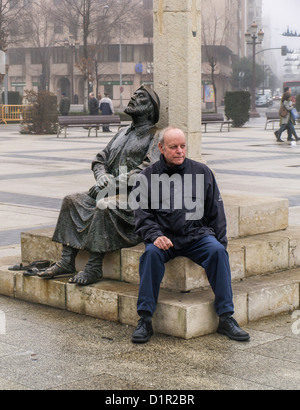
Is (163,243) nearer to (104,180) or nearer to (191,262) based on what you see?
(191,262)

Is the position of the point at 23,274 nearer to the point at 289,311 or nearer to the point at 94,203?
the point at 94,203

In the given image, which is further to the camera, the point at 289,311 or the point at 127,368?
the point at 289,311

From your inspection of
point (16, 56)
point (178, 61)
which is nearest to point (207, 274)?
point (178, 61)

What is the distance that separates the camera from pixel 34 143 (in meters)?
23.5

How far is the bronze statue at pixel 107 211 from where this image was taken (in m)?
5.72

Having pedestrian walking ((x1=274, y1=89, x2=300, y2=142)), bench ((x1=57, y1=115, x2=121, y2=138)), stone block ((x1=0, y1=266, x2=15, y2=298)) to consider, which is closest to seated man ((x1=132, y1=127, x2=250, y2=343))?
stone block ((x1=0, y1=266, x2=15, y2=298))

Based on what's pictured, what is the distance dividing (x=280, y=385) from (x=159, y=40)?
334cm

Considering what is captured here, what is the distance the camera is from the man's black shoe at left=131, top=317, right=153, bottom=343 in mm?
4988

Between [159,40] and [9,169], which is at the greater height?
[159,40]

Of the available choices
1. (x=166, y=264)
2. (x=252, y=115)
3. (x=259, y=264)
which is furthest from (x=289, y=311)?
(x=252, y=115)

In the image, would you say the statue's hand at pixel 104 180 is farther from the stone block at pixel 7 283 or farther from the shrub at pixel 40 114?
the shrub at pixel 40 114

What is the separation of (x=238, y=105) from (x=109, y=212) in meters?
26.8

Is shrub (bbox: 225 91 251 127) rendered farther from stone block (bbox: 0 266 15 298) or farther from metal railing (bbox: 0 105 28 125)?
stone block (bbox: 0 266 15 298)

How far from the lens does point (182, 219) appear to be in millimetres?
5254
